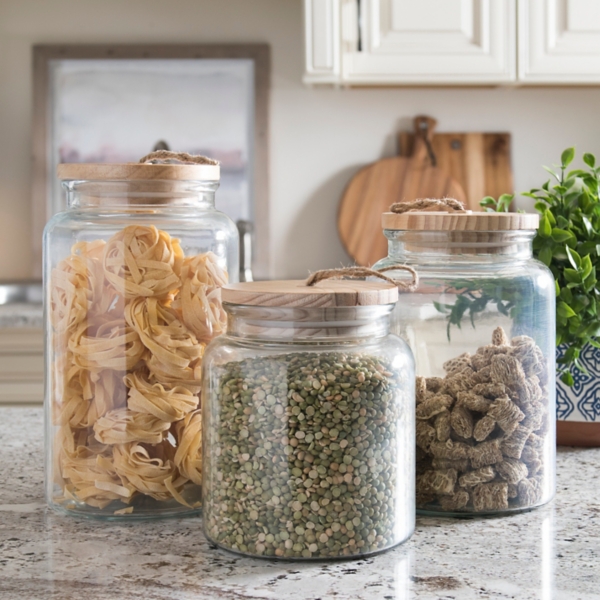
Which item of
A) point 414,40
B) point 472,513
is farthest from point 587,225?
point 414,40

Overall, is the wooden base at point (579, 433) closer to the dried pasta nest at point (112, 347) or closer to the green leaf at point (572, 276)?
the green leaf at point (572, 276)

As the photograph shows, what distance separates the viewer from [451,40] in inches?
79.3

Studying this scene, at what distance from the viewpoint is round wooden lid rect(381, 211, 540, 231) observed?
0.69 meters

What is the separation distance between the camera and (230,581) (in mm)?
576

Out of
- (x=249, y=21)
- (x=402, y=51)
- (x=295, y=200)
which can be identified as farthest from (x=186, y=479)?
(x=249, y=21)

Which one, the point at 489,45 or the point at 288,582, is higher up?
the point at 489,45

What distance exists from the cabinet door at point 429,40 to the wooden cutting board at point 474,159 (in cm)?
43

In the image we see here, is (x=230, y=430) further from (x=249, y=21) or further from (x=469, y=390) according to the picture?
(x=249, y=21)

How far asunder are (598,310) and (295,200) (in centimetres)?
170

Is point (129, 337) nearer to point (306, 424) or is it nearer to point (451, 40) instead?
point (306, 424)

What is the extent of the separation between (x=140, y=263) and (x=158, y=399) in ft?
0.37

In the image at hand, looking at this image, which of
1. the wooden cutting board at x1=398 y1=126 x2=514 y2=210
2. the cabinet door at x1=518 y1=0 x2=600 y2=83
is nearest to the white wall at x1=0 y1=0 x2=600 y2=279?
the wooden cutting board at x1=398 y1=126 x2=514 y2=210

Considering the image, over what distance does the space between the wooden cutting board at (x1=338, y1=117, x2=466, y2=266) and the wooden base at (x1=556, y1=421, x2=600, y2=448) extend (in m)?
1.51

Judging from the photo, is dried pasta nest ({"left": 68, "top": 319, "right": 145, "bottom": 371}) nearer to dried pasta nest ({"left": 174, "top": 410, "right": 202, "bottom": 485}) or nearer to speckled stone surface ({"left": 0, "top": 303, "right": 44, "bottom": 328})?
dried pasta nest ({"left": 174, "top": 410, "right": 202, "bottom": 485})
